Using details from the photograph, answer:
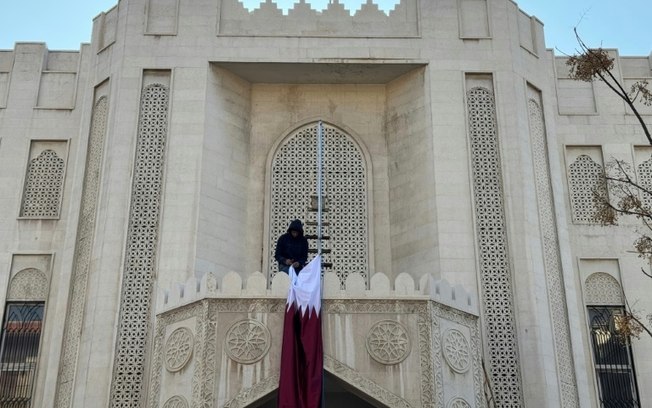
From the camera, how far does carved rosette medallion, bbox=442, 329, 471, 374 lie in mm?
13203

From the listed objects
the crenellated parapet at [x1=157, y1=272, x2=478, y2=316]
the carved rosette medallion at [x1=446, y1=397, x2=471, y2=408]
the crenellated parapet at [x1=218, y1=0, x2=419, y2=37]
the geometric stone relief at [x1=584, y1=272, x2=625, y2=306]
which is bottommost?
the carved rosette medallion at [x1=446, y1=397, x2=471, y2=408]

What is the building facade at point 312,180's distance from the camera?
51.2 ft

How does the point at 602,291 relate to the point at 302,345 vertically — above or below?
above

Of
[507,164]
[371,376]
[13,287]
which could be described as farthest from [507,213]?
[13,287]

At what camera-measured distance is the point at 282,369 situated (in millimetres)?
12609

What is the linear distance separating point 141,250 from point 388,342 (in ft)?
17.9

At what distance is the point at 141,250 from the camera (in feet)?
52.5

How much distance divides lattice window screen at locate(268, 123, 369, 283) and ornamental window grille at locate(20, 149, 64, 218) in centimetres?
467

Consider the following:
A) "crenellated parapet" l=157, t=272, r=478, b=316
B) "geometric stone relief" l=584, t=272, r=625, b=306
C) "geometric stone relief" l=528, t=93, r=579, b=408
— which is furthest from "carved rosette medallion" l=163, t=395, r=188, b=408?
"geometric stone relief" l=584, t=272, r=625, b=306

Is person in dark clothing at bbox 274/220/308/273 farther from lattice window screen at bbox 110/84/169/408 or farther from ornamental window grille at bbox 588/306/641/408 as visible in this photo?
ornamental window grille at bbox 588/306/641/408

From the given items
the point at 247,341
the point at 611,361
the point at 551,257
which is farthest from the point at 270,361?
the point at 611,361

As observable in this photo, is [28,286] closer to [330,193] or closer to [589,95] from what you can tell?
[330,193]

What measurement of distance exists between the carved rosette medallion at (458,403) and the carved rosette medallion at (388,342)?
38.4 inches

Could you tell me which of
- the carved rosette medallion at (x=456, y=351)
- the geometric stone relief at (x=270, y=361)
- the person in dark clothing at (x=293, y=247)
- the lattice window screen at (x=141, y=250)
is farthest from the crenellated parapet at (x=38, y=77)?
the carved rosette medallion at (x=456, y=351)
